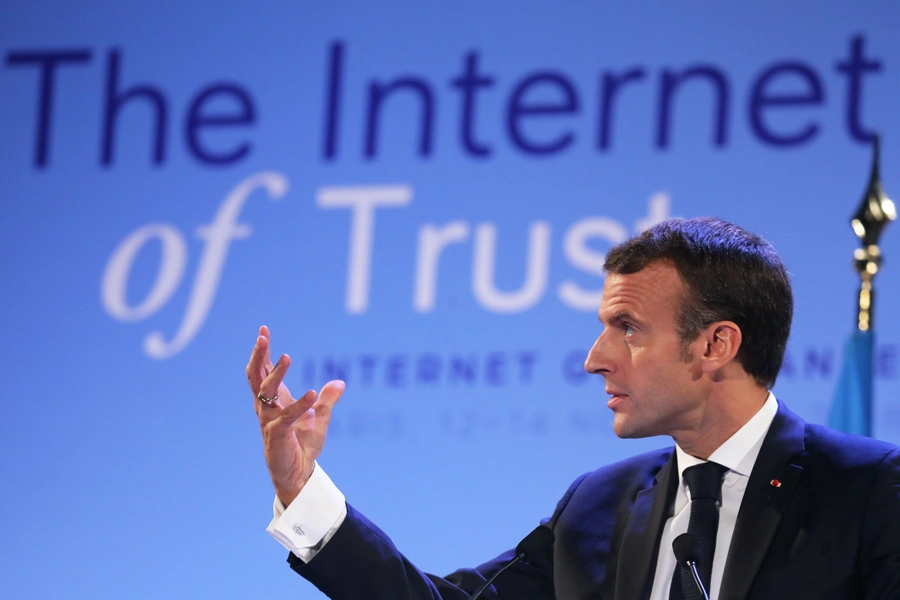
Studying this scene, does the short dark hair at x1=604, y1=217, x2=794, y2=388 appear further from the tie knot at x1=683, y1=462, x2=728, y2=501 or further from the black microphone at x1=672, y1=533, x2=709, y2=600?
the black microphone at x1=672, y1=533, x2=709, y2=600

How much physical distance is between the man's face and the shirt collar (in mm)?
71

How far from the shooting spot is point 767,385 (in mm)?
2561

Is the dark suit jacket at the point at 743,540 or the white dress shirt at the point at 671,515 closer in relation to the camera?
the dark suit jacket at the point at 743,540

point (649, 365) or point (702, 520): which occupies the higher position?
point (649, 365)

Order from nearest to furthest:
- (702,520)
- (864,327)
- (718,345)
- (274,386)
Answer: (274,386), (702,520), (718,345), (864,327)

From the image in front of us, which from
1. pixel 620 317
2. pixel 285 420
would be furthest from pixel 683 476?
pixel 285 420

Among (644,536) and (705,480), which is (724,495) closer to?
(705,480)

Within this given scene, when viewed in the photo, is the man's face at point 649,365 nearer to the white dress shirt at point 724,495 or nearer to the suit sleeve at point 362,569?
the white dress shirt at point 724,495

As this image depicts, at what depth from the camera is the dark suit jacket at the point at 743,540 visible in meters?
2.22

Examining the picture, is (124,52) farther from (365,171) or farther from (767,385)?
(767,385)

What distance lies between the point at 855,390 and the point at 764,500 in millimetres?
1368

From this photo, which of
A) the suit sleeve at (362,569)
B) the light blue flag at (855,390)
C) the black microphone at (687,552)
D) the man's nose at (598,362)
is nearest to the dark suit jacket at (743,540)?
the suit sleeve at (362,569)

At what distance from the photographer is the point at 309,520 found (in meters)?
2.34

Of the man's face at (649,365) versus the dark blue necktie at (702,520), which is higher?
the man's face at (649,365)
